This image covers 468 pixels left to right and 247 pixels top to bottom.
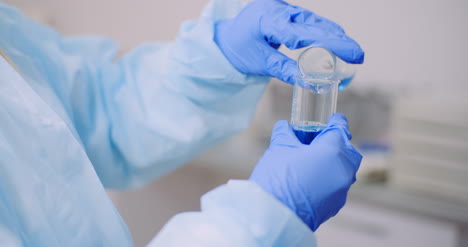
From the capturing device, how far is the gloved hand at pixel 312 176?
0.57 meters

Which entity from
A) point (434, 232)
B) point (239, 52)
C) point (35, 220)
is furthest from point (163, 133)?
point (434, 232)

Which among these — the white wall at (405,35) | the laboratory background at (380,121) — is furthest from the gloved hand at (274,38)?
the white wall at (405,35)

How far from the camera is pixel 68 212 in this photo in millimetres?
619

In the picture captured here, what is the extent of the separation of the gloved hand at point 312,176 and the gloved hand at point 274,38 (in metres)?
0.15

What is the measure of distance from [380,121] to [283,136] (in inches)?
47.2

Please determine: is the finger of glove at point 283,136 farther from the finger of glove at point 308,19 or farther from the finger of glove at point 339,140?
the finger of glove at point 308,19

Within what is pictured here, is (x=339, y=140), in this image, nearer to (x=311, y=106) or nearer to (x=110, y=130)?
(x=311, y=106)

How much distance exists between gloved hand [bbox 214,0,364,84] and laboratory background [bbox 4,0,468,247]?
2.44ft

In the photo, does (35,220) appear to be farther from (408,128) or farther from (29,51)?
(408,128)

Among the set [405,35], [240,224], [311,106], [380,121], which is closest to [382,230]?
[380,121]

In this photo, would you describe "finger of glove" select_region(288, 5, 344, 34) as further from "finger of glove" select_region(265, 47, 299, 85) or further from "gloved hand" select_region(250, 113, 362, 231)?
"gloved hand" select_region(250, 113, 362, 231)

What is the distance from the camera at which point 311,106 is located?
720 mm

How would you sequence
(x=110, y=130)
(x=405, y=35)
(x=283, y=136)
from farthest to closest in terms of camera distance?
1. (x=405, y=35)
2. (x=110, y=130)
3. (x=283, y=136)

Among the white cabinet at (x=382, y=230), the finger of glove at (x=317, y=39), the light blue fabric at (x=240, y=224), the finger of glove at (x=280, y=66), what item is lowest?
the white cabinet at (x=382, y=230)
